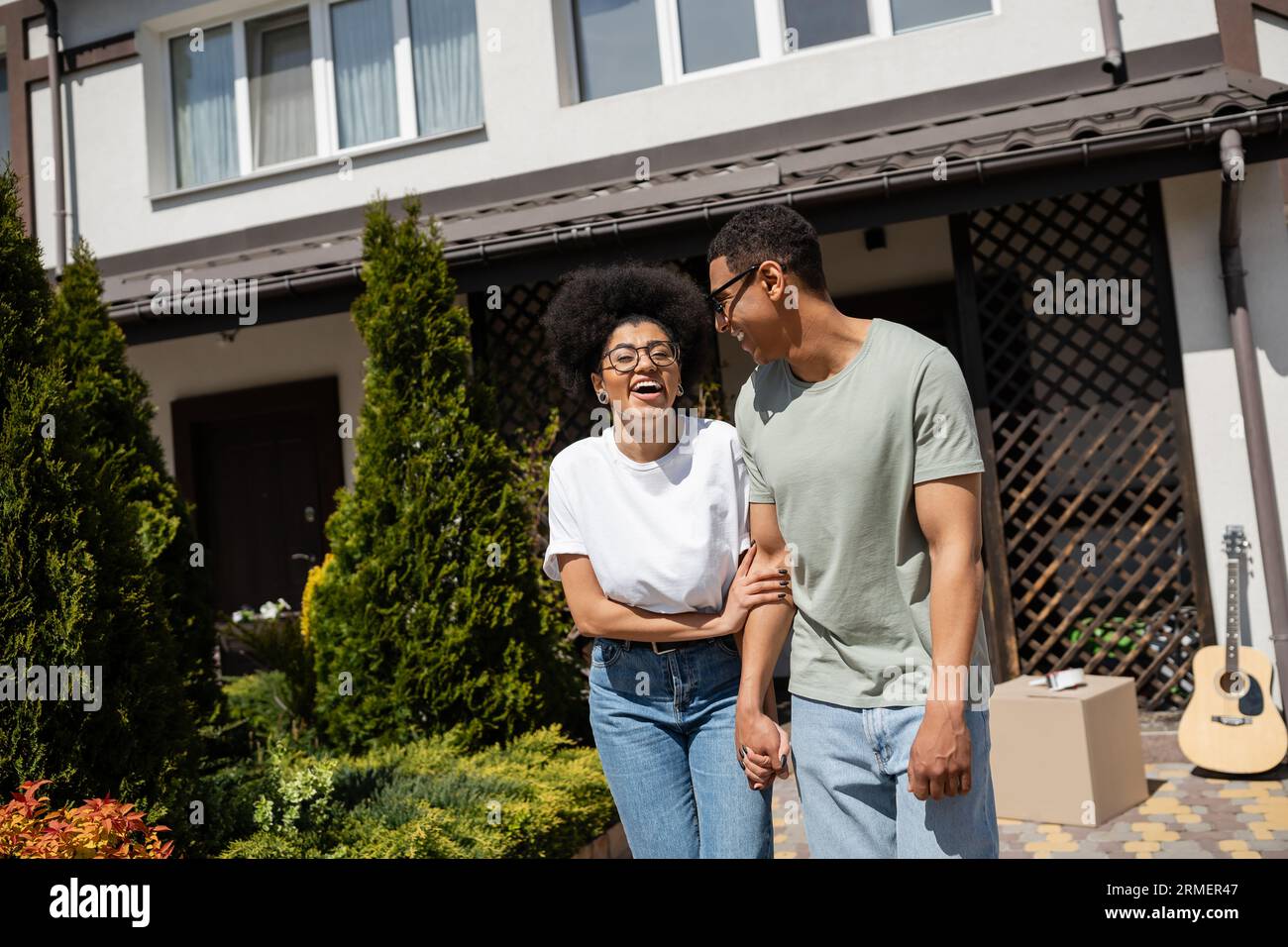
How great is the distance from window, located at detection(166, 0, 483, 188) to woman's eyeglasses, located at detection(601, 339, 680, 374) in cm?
642

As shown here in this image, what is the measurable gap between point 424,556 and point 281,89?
6095 mm

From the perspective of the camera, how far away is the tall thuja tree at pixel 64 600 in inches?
123

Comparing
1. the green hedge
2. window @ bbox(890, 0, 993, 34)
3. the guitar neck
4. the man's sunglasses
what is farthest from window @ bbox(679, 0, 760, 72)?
the man's sunglasses

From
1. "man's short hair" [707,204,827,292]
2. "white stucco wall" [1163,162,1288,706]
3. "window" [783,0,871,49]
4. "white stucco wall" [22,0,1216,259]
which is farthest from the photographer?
"window" [783,0,871,49]

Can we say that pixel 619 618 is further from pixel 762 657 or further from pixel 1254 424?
pixel 1254 424

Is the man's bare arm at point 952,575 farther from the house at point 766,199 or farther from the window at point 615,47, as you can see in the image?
the window at point 615,47

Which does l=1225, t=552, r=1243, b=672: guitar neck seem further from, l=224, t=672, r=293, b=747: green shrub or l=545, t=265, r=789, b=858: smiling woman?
l=224, t=672, r=293, b=747: green shrub

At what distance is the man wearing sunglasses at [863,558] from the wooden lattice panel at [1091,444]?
15.4 ft

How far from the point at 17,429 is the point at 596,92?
19.8 feet

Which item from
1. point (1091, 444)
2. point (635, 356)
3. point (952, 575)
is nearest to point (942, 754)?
point (952, 575)

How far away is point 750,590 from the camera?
221 centimetres

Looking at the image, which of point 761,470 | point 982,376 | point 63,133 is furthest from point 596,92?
point 761,470

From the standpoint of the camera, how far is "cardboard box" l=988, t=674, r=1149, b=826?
15.9 feet

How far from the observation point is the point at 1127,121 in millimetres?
5719
